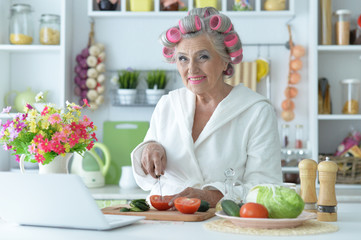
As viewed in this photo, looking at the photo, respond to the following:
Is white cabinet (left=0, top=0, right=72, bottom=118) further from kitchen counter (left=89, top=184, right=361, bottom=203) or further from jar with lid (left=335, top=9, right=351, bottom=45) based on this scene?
jar with lid (left=335, top=9, right=351, bottom=45)

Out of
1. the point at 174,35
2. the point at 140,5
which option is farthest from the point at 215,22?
the point at 140,5

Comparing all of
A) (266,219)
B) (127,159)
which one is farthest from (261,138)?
(127,159)

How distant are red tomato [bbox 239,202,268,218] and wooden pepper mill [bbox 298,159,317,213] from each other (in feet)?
0.98

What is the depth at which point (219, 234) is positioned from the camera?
1.32m

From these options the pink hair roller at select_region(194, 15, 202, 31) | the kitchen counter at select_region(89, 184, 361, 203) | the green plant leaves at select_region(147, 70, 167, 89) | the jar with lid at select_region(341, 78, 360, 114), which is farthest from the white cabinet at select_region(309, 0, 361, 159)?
the pink hair roller at select_region(194, 15, 202, 31)

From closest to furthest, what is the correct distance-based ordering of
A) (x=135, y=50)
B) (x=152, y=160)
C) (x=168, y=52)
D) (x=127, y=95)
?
(x=152, y=160) → (x=168, y=52) → (x=127, y=95) → (x=135, y=50)

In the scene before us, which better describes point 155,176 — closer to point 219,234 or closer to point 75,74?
point 219,234

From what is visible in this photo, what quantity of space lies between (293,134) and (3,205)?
8.82 ft

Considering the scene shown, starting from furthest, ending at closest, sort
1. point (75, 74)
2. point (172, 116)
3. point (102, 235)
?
point (75, 74) → point (172, 116) → point (102, 235)

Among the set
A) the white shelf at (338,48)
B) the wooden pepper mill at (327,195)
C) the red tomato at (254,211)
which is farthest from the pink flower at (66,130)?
the white shelf at (338,48)

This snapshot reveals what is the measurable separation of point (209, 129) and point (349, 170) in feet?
5.39

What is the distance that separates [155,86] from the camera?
3719mm

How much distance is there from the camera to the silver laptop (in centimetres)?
127

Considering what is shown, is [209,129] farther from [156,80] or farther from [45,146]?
[156,80]
